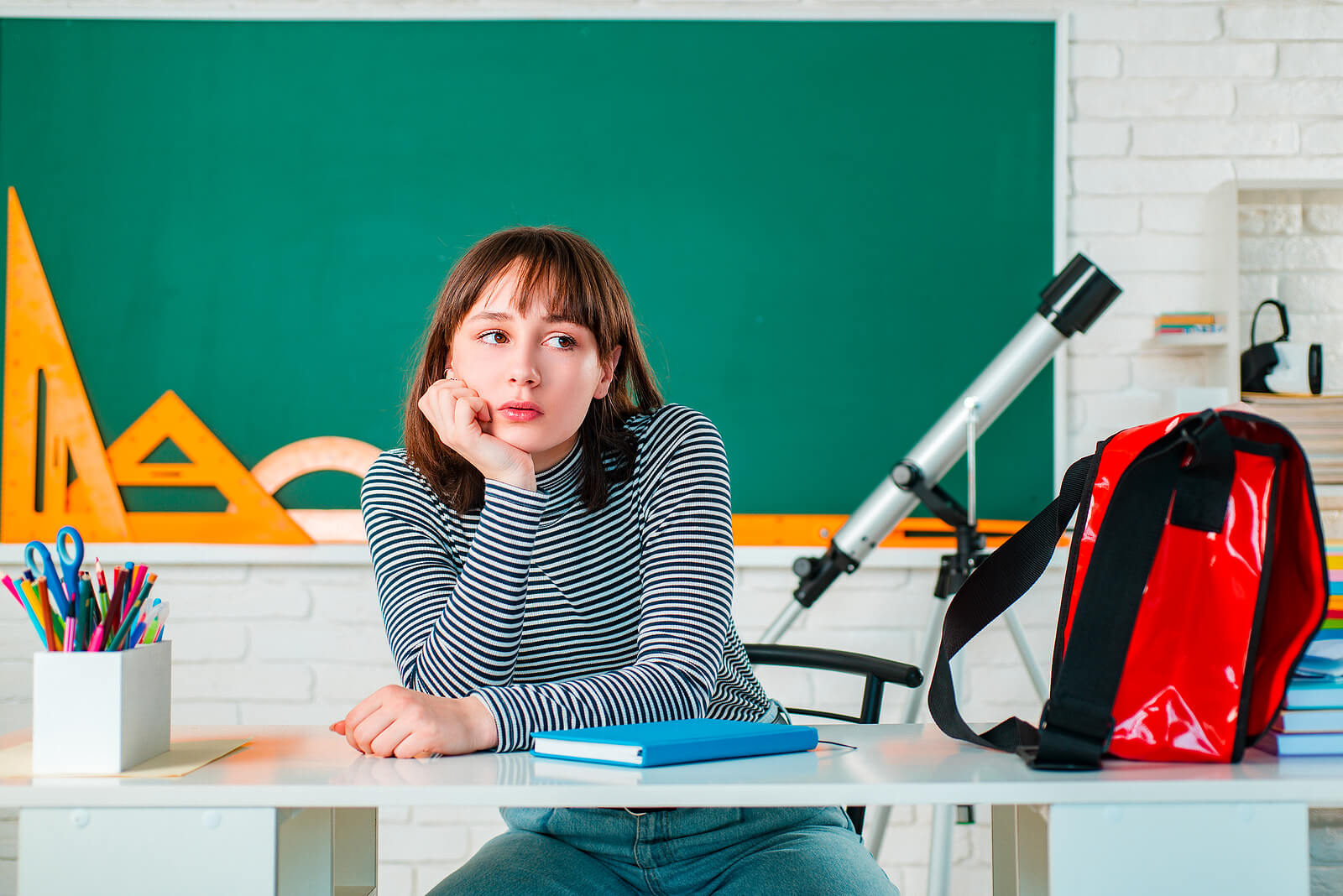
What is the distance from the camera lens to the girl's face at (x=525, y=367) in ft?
3.64

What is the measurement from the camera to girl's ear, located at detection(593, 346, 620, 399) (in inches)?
48.6

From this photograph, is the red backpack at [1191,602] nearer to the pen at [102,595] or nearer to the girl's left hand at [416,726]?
Answer: the girl's left hand at [416,726]

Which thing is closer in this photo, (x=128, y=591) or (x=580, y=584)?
(x=128, y=591)

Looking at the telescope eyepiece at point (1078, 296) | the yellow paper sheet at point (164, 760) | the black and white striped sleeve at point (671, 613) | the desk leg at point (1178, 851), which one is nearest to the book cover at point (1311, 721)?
the desk leg at point (1178, 851)

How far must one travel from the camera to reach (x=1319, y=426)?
2066mm

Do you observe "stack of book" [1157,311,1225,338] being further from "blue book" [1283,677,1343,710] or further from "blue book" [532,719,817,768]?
"blue book" [532,719,817,768]

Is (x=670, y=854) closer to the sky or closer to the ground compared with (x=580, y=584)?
closer to the ground

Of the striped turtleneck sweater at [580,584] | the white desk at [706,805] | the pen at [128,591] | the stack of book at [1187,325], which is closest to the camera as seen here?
the white desk at [706,805]

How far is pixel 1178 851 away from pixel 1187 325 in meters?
1.70

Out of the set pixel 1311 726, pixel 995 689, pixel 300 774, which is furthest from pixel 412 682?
pixel 995 689

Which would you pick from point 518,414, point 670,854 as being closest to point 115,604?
point 518,414

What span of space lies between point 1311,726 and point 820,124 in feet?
5.70

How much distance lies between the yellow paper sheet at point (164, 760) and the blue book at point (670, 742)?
0.27 meters

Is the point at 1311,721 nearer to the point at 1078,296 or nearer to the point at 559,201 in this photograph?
the point at 1078,296
